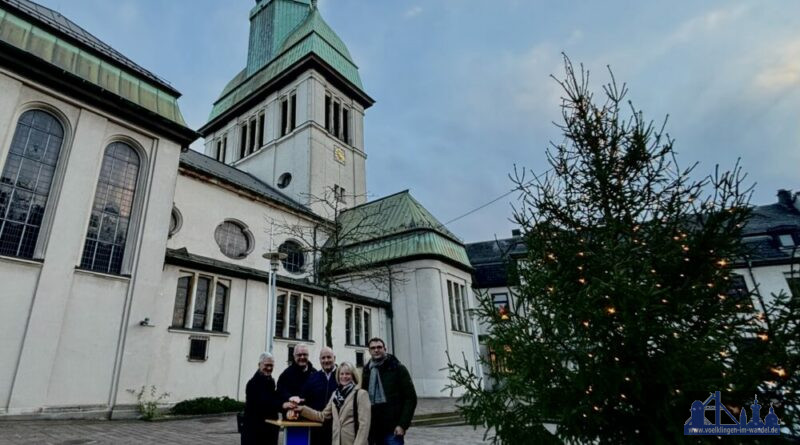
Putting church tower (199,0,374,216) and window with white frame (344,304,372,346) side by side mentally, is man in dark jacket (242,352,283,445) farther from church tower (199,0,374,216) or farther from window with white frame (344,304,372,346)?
church tower (199,0,374,216)

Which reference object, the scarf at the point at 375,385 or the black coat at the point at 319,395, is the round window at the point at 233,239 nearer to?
the black coat at the point at 319,395

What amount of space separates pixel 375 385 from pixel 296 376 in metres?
1.21

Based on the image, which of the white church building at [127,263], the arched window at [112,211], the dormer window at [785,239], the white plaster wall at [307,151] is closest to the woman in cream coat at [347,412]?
the white church building at [127,263]

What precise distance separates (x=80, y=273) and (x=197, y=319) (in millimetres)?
3828

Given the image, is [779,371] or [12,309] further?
[12,309]

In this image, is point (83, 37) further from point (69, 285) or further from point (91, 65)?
point (69, 285)

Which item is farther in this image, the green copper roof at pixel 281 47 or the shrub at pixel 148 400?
the green copper roof at pixel 281 47

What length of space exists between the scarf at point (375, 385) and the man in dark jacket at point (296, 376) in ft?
3.02

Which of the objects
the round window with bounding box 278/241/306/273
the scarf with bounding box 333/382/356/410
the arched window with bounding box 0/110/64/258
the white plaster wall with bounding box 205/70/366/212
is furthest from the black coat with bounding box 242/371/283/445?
the white plaster wall with bounding box 205/70/366/212

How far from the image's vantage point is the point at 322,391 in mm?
4914

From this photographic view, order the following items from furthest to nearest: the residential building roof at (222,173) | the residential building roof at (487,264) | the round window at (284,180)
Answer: the residential building roof at (487,264), the round window at (284,180), the residential building roof at (222,173)

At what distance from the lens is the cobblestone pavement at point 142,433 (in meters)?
7.25

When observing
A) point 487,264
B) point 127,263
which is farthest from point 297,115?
point 127,263

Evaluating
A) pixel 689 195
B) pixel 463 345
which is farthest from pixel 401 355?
pixel 689 195
